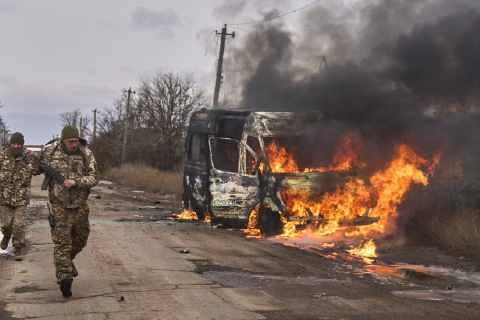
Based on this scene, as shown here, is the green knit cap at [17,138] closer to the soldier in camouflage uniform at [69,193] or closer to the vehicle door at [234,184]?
the soldier in camouflage uniform at [69,193]

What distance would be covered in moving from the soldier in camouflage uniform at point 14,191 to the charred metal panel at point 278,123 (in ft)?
15.8

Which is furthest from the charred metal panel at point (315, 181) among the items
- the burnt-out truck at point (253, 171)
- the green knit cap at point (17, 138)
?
the green knit cap at point (17, 138)

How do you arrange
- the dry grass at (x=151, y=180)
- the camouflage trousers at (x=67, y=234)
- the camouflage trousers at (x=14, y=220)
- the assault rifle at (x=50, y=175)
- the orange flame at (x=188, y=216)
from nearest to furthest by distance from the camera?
the camouflage trousers at (x=67, y=234)
the assault rifle at (x=50, y=175)
the camouflage trousers at (x=14, y=220)
the orange flame at (x=188, y=216)
the dry grass at (x=151, y=180)

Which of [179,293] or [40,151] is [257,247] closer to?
[179,293]

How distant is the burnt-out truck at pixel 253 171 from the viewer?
11.2m

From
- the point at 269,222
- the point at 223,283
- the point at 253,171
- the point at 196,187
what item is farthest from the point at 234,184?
the point at 223,283

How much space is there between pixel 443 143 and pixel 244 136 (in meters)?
4.23

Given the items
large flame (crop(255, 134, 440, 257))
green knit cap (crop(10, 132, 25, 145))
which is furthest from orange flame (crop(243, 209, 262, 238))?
green knit cap (crop(10, 132, 25, 145))

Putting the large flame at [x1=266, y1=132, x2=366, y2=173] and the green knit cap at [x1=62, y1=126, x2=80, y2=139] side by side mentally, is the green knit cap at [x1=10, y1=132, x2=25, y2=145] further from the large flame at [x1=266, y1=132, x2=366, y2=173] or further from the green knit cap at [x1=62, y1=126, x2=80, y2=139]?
the large flame at [x1=266, y1=132, x2=366, y2=173]

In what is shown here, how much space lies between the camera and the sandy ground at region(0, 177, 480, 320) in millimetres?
5797

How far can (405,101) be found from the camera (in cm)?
1248

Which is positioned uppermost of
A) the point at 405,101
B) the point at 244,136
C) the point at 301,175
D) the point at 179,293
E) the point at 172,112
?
the point at 172,112

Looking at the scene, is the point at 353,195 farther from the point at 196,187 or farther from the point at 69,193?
the point at 69,193

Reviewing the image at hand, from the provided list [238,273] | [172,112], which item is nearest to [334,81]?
[238,273]
